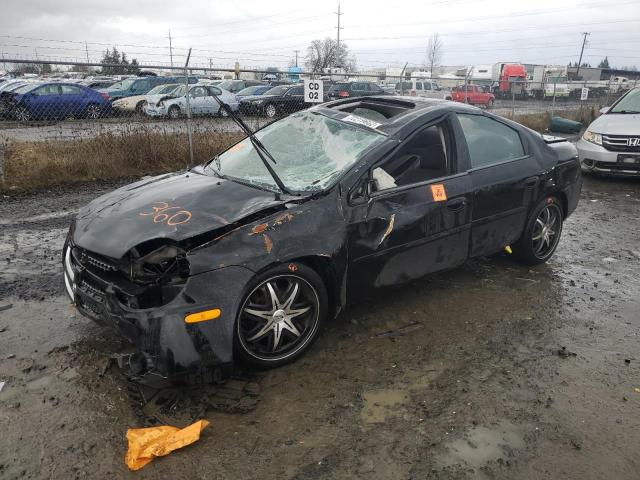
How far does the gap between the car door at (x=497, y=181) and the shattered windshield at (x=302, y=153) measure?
100cm

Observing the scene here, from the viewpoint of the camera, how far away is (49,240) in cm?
557

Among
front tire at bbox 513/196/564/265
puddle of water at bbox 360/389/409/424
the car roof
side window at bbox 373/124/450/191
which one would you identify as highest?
the car roof

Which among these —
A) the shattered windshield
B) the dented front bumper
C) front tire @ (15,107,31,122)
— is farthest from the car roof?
front tire @ (15,107,31,122)

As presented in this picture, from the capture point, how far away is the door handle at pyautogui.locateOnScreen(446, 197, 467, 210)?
12.6 feet

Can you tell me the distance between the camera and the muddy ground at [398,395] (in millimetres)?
2434

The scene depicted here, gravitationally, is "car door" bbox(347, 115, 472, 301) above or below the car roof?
below

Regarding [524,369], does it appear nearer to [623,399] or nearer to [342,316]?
[623,399]

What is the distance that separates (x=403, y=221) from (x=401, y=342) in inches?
33.9

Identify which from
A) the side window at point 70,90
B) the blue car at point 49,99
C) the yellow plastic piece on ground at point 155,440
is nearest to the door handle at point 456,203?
the yellow plastic piece on ground at point 155,440

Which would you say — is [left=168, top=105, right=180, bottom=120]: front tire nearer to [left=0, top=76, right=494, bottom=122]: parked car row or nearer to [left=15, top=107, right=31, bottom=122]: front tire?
[left=0, top=76, right=494, bottom=122]: parked car row

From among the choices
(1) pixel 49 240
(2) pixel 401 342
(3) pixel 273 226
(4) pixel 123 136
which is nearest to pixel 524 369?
(2) pixel 401 342

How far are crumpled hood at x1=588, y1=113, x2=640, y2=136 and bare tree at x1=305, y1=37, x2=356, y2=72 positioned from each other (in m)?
56.2

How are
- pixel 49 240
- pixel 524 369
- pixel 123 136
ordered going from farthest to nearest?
pixel 123 136 < pixel 49 240 < pixel 524 369

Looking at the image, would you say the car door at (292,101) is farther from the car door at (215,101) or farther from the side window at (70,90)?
the side window at (70,90)
